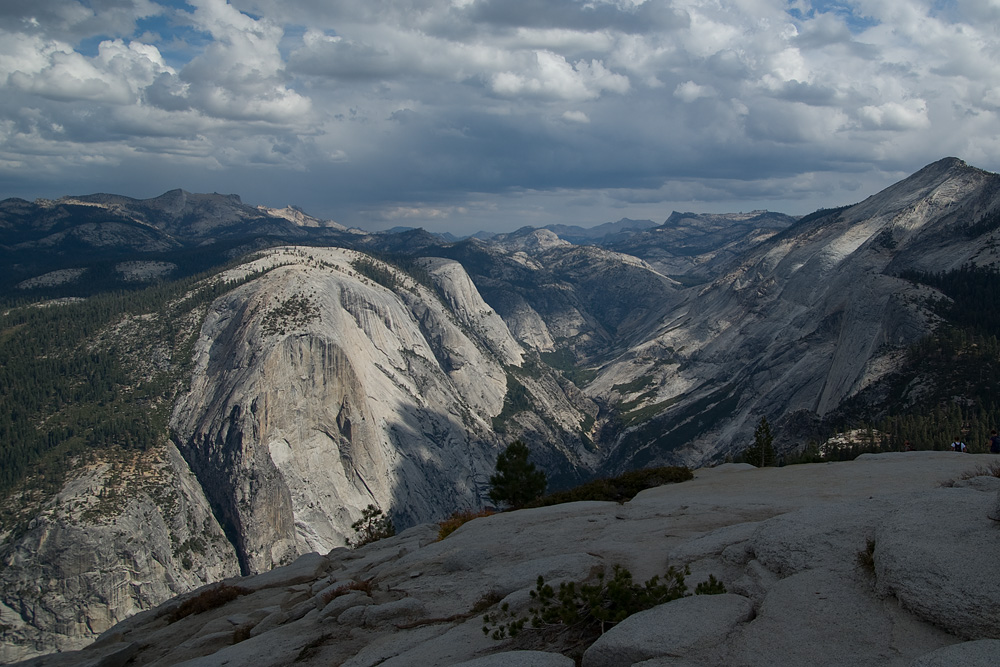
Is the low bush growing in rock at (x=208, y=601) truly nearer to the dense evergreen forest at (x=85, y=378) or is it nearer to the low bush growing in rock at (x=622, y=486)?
the low bush growing in rock at (x=622, y=486)

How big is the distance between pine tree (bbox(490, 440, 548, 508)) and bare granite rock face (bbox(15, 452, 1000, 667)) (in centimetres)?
1198

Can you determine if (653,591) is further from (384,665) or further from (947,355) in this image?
(947,355)

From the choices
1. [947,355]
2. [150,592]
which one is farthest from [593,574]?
[150,592]

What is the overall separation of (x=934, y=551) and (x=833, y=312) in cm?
19179

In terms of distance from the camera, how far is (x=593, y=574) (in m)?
17.5

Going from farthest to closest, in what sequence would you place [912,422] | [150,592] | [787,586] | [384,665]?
[150,592] < [912,422] < [384,665] < [787,586]

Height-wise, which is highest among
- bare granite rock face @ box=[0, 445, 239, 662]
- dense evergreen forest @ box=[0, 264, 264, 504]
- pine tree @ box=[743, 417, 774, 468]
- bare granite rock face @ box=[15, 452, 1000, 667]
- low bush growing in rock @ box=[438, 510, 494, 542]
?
bare granite rock face @ box=[15, 452, 1000, 667]

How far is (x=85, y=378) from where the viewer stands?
528 ft

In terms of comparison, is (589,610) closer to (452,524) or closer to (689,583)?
(689,583)

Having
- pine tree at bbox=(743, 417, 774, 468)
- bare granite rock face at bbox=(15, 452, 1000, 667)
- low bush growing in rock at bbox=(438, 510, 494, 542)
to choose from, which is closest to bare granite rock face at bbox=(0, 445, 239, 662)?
low bush growing in rock at bbox=(438, 510, 494, 542)

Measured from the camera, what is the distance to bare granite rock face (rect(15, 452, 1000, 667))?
1127 centimetres

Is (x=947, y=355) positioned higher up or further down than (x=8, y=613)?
higher up

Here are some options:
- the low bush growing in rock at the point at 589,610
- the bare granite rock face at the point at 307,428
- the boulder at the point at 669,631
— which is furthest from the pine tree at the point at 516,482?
the bare granite rock face at the point at 307,428

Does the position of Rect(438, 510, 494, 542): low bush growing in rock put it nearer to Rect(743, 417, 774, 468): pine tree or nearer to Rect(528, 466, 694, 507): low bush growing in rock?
Rect(528, 466, 694, 507): low bush growing in rock
